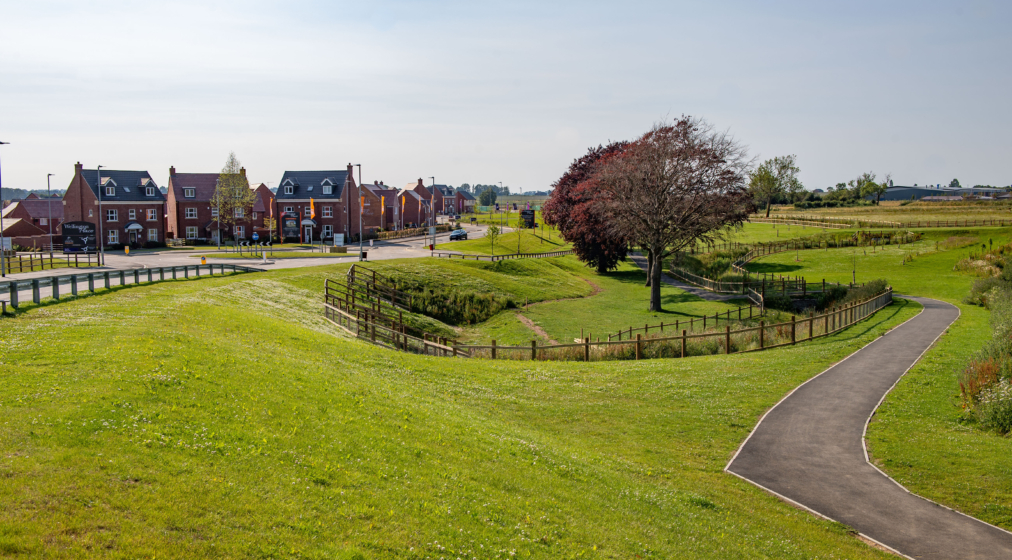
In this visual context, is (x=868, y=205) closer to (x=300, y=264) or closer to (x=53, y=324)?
(x=300, y=264)

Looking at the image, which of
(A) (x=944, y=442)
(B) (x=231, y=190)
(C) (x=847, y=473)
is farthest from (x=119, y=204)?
(A) (x=944, y=442)

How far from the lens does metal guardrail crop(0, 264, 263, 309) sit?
20859 millimetres

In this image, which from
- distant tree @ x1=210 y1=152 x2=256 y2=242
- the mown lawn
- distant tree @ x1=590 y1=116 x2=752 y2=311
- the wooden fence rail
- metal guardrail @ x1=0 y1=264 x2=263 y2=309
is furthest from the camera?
distant tree @ x1=210 y1=152 x2=256 y2=242

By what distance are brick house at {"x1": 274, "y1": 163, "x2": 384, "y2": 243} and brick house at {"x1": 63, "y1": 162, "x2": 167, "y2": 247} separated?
629 inches

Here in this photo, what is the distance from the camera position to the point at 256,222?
90312 millimetres

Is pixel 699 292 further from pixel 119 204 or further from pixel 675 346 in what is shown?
pixel 119 204

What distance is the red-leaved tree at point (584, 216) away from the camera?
6109 cm

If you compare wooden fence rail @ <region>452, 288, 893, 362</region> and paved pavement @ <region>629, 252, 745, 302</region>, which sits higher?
wooden fence rail @ <region>452, 288, 893, 362</region>

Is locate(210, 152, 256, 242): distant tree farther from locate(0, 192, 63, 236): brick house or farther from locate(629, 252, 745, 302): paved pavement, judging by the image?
locate(629, 252, 745, 302): paved pavement

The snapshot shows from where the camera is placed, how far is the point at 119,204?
267ft

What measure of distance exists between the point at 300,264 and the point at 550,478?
47506 mm

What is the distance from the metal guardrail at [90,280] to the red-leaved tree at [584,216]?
3092 centimetres

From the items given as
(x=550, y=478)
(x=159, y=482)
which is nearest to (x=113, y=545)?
(x=159, y=482)

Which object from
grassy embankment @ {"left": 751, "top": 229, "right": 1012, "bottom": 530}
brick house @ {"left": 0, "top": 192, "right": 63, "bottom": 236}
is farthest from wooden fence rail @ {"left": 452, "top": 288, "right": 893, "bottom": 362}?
brick house @ {"left": 0, "top": 192, "right": 63, "bottom": 236}
